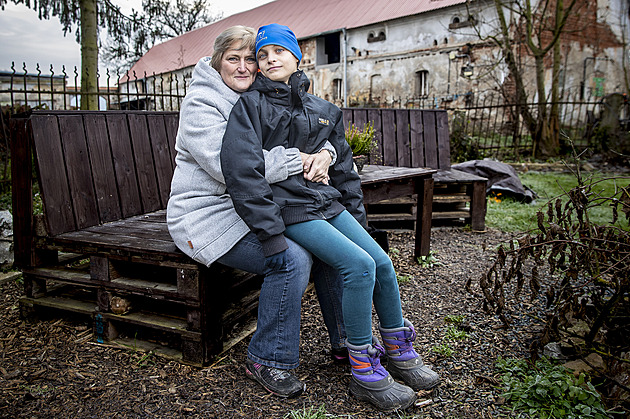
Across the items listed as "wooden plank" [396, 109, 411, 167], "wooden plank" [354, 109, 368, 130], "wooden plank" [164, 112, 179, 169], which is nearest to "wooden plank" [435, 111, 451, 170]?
"wooden plank" [396, 109, 411, 167]

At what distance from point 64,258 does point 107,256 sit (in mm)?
879

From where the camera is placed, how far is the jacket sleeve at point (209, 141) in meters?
2.23

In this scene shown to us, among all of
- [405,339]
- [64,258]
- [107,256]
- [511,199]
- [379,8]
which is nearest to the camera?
[405,339]

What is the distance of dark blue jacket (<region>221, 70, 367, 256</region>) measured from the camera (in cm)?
212

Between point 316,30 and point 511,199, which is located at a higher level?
point 316,30

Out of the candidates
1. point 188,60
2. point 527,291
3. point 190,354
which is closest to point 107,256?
point 190,354

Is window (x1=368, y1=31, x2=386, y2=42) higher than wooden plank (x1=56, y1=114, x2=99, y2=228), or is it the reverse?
window (x1=368, y1=31, x2=386, y2=42)

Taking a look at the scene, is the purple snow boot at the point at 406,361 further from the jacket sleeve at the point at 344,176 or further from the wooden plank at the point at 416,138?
the wooden plank at the point at 416,138

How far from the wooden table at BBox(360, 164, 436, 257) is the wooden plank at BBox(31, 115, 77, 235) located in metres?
2.01

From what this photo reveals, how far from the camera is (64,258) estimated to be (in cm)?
329

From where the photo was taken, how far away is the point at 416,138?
18.2ft

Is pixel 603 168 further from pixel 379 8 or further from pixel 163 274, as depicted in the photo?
pixel 379 8

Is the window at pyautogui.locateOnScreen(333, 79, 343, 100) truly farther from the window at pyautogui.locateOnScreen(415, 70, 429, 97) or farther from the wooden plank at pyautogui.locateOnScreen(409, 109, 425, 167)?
the wooden plank at pyautogui.locateOnScreen(409, 109, 425, 167)

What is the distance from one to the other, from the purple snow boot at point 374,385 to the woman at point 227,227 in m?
0.27
